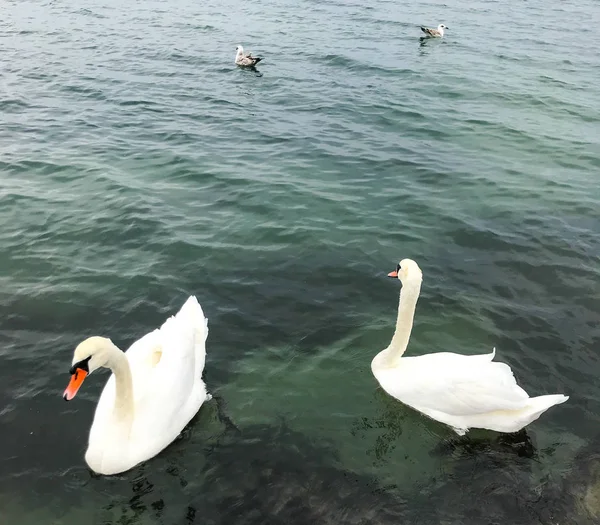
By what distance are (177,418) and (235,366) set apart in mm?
1347

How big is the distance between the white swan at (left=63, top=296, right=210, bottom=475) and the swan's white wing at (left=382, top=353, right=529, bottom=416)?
252 centimetres

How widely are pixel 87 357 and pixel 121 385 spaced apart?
1.82 ft

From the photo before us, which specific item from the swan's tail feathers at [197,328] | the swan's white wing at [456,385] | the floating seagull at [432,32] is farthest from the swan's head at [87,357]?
the floating seagull at [432,32]

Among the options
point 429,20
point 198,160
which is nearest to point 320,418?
point 198,160

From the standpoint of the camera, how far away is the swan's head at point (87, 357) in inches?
205

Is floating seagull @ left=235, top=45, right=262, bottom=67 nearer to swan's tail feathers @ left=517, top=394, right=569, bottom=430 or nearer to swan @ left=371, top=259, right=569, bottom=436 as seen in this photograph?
swan @ left=371, top=259, right=569, bottom=436

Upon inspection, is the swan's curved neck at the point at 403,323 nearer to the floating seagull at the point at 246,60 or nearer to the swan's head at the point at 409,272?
the swan's head at the point at 409,272

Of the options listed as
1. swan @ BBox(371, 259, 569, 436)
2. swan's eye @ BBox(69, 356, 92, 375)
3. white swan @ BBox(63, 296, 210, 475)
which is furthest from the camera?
swan @ BBox(371, 259, 569, 436)

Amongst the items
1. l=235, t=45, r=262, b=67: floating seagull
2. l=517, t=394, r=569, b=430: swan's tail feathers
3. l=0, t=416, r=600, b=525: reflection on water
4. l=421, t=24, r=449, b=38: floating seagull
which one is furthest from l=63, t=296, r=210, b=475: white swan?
l=421, t=24, r=449, b=38: floating seagull

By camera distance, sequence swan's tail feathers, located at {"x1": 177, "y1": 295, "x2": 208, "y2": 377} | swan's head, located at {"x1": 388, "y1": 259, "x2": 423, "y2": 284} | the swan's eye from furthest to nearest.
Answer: swan's tail feathers, located at {"x1": 177, "y1": 295, "x2": 208, "y2": 377}
swan's head, located at {"x1": 388, "y1": 259, "x2": 423, "y2": 284}
the swan's eye

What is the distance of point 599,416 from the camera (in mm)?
6562

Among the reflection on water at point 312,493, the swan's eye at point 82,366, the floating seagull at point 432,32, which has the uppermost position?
Result: the floating seagull at point 432,32

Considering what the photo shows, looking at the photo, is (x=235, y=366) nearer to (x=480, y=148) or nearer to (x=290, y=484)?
(x=290, y=484)

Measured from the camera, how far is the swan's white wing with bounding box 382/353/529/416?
599 centimetres
